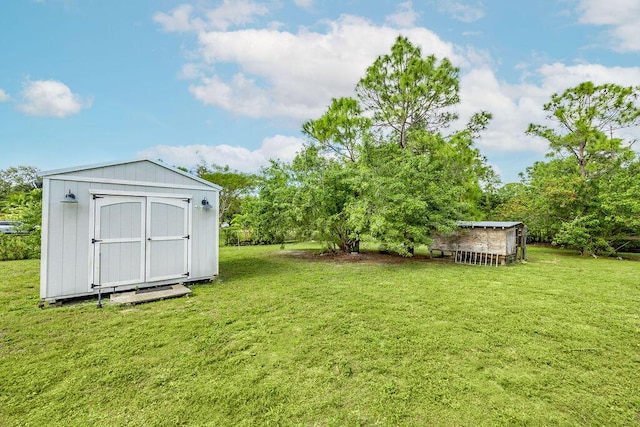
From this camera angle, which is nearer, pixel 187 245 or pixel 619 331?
pixel 619 331

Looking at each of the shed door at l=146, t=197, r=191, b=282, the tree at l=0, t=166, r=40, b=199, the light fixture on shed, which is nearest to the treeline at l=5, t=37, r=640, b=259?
the shed door at l=146, t=197, r=191, b=282

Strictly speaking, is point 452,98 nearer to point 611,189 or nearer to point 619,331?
point 611,189

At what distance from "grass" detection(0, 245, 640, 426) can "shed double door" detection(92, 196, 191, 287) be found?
0.75 m

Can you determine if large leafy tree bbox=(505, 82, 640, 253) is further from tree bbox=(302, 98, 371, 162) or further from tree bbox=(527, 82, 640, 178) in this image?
tree bbox=(302, 98, 371, 162)

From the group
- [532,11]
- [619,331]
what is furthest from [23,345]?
[532,11]

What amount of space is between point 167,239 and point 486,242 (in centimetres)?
930

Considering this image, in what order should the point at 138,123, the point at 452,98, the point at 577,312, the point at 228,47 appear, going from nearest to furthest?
the point at 577,312 < the point at 228,47 < the point at 452,98 < the point at 138,123

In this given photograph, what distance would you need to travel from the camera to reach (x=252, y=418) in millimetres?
1921

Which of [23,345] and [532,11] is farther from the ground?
[532,11]

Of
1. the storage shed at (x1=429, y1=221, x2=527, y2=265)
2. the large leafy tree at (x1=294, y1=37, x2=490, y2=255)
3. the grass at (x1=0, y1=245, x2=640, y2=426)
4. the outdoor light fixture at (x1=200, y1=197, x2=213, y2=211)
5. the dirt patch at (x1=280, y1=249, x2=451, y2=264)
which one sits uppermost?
the large leafy tree at (x1=294, y1=37, x2=490, y2=255)

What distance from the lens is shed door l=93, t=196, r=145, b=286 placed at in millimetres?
4785

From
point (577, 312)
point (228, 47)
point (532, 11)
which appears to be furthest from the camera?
point (228, 47)

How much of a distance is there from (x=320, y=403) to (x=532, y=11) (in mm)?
13865

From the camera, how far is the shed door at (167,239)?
532 cm
